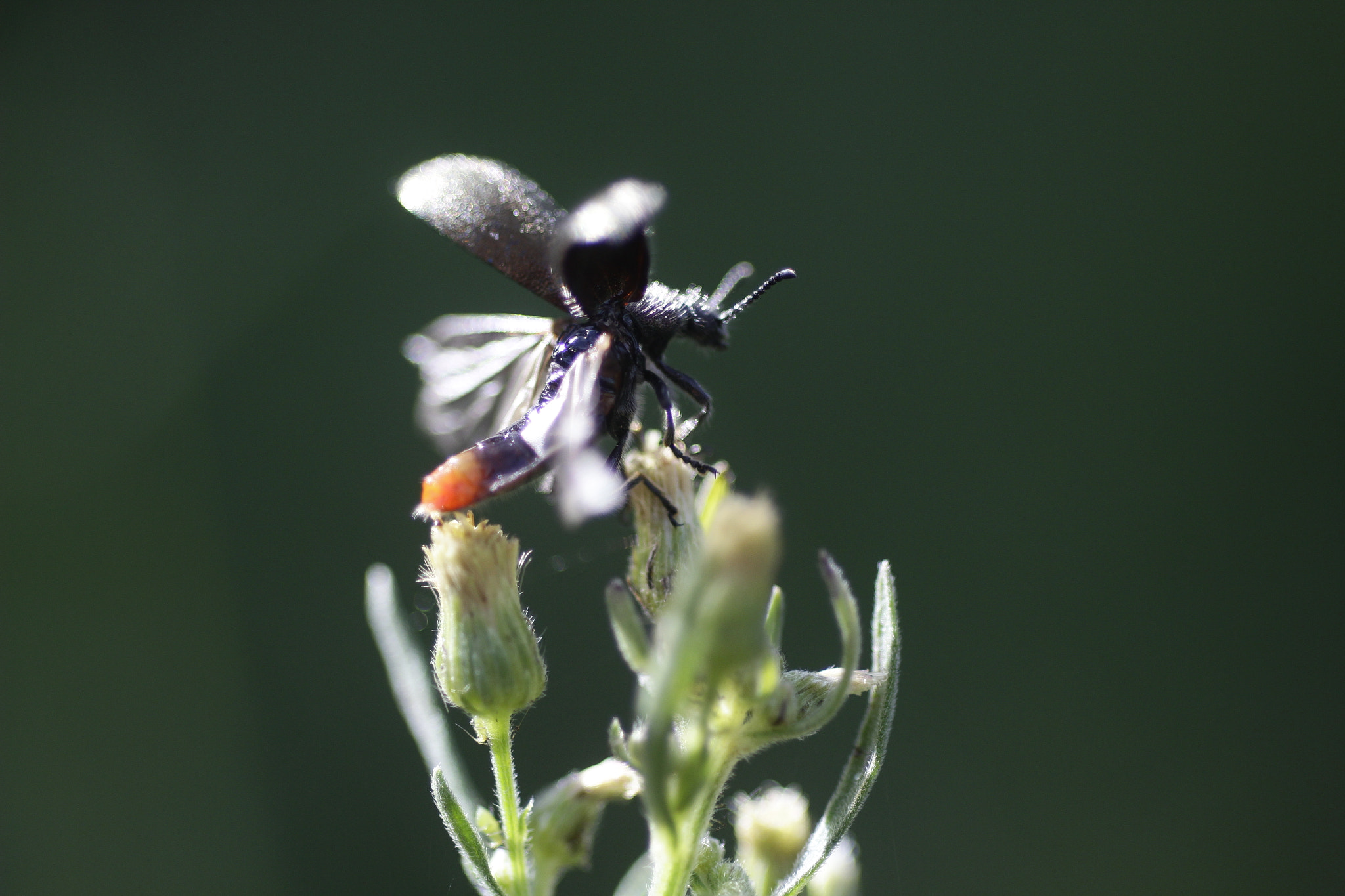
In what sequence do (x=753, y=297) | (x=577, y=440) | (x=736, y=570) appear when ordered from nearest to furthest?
1. (x=736, y=570)
2. (x=577, y=440)
3. (x=753, y=297)

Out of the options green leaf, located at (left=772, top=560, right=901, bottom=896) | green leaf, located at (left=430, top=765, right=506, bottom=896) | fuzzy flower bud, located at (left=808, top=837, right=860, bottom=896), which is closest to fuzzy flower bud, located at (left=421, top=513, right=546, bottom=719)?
green leaf, located at (left=430, top=765, right=506, bottom=896)

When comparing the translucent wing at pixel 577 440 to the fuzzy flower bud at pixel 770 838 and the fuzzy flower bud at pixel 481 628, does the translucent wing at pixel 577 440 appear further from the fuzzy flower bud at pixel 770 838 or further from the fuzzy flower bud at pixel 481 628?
the fuzzy flower bud at pixel 770 838

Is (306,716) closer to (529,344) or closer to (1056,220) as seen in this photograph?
(529,344)

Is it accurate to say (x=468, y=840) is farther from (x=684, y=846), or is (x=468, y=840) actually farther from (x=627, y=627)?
(x=627, y=627)

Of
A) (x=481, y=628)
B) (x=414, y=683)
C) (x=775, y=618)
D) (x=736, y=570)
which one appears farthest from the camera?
(x=414, y=683)

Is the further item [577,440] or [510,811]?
[510,811]

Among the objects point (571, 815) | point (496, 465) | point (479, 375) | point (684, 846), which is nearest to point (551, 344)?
point (479, 375)

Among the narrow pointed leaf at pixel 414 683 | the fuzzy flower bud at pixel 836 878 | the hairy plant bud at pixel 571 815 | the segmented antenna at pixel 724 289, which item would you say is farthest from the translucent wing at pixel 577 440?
the fuzzy flower bud at pixel 836 878

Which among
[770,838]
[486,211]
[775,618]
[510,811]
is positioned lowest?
[770,838]
